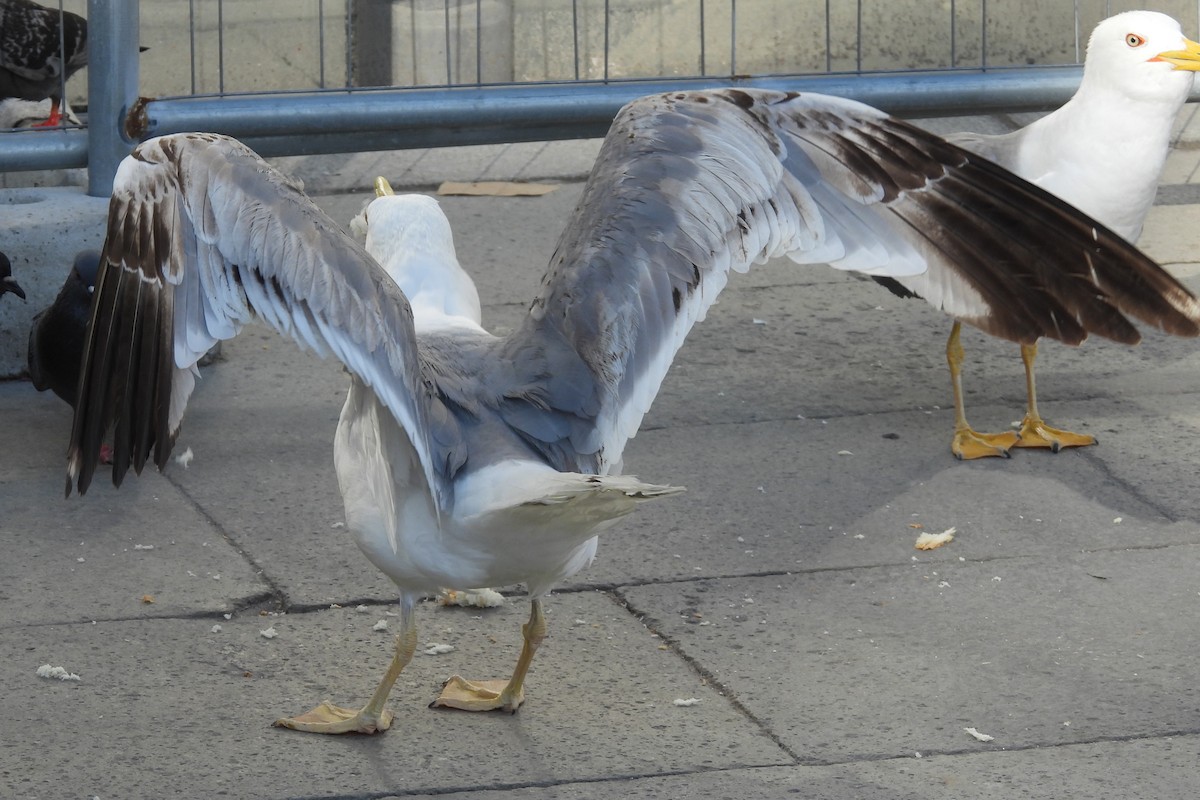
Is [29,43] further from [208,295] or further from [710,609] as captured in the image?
[710,609]

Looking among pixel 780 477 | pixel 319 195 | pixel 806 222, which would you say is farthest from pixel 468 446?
pixel 319 195

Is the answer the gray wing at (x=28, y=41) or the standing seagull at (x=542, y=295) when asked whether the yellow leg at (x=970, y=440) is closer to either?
the standing seagull at (x=542, y=295)

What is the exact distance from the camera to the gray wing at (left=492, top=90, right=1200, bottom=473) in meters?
4.10

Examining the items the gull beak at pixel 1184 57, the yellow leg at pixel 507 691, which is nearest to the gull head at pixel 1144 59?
the gull beak at pixel 1184 57

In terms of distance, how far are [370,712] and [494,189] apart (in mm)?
5470

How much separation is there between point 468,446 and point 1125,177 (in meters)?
3.11

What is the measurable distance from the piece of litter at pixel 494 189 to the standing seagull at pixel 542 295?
4.35 metres

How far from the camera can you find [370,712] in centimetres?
398

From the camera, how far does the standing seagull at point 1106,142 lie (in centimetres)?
591

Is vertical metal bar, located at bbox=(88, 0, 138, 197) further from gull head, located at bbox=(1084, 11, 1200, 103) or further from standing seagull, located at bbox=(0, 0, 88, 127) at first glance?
gull head, located at bbox=(1084, 11, 1200, 103)

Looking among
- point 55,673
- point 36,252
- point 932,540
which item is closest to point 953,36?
point 932,540

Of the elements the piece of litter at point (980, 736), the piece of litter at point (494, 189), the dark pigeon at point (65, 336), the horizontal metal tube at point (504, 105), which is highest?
the horizontal metal tube at point (504, 105)

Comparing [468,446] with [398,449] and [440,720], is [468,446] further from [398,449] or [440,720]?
[440,720]

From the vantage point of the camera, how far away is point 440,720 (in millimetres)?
4094
